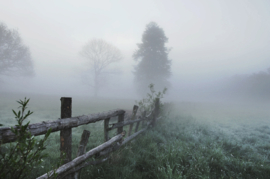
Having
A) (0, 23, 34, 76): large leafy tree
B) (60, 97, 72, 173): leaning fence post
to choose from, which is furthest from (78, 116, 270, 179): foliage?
(0, 23, 34, 76): large leafy tree

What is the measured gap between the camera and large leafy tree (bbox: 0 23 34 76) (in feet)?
62.4

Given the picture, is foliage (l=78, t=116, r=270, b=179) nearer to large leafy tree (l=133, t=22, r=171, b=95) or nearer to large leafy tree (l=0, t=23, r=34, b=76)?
large leafy tree (l=133, t=22, r=171, b=95)

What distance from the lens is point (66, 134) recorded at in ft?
8.11

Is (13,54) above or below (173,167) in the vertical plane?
above

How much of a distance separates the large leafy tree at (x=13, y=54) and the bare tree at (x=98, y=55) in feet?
34.2

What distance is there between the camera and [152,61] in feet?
82.8

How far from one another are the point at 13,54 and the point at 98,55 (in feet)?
Result: 47.9

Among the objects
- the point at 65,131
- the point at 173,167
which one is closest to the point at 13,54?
the point at 65,131

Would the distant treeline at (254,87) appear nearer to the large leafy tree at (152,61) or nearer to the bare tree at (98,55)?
the large leafy tree at (152,61)

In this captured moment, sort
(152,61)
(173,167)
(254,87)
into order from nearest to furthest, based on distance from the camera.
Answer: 1. (173,167)
2. (152,61)
3. (254,87)

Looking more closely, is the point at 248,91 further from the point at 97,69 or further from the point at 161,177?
the point at 161,177

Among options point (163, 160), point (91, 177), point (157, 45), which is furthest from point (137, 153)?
point (157, 45)

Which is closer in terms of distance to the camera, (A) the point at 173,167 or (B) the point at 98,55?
(A) the point at 173,167

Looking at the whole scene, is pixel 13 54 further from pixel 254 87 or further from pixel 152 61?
pixel 254 87
